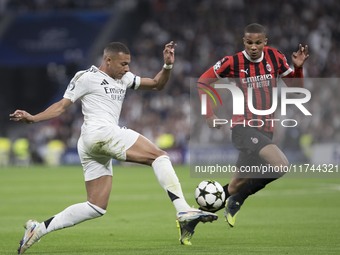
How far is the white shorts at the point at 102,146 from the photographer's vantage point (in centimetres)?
940

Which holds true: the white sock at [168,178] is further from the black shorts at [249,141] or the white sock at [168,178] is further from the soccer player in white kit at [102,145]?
the black shorts at [249,141]

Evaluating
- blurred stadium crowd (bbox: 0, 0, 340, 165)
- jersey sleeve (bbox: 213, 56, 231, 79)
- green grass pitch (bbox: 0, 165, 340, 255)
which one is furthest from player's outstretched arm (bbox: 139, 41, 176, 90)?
blurred stadium crowd (bbox: 0, 0, 340, 165)

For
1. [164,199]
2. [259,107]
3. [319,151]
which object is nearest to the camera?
[259,107]

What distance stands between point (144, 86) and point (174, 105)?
2254cm

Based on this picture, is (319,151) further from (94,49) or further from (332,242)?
(332,242)

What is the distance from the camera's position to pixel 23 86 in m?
39.0

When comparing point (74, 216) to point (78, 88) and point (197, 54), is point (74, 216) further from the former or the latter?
point (197, 54)

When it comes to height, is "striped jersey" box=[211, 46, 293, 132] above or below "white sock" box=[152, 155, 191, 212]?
above

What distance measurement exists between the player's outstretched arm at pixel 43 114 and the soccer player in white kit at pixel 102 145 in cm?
1

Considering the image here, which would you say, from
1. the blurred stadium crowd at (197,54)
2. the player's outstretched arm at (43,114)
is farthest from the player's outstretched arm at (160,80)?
the blurred stadium crowd at (197,54)

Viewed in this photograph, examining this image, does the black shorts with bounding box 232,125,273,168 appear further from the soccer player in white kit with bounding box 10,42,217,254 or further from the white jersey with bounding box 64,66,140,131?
the white jersey with bounding box 64,66,140,131

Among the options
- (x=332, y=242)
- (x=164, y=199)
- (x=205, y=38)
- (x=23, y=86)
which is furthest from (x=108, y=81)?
(x=23, y=86)

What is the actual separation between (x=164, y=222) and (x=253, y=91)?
3022 millimetres

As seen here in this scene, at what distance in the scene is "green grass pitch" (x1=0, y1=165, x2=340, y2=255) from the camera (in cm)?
990
